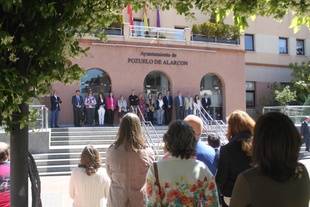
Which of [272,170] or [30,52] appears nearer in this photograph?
[272,170]

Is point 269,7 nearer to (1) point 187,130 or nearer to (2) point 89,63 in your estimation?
(1) point 187,130

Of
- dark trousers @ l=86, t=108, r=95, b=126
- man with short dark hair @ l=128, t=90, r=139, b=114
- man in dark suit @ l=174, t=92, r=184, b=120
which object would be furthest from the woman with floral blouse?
man in dark suit @ l=174, t=92, r=184, b=120

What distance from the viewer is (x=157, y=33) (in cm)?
3058

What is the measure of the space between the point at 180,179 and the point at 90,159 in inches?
67.0

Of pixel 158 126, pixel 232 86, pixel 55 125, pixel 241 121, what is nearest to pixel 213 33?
pixel 232 86

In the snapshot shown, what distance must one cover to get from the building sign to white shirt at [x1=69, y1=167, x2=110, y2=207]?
24144 millimetres

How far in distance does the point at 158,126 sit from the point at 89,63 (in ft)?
16.9

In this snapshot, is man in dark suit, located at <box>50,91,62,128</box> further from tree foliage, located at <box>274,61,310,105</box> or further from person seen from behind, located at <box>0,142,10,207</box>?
person seen from behind, located at <box>0,142,10,207</box>

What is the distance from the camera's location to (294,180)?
3121 millimetres

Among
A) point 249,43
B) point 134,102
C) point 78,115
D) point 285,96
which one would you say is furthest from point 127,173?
point 249,43

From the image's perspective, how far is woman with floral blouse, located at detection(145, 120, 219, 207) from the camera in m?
3.91

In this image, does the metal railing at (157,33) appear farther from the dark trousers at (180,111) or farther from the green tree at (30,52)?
the green tree at (30,52)

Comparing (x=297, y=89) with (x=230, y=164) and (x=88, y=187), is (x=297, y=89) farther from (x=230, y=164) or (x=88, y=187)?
(x=230, y=164)

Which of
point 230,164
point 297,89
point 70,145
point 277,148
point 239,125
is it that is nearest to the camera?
point 277,148
